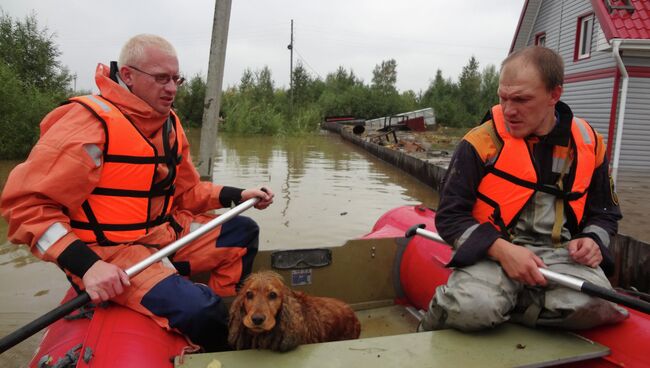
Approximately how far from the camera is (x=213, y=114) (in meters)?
5.64

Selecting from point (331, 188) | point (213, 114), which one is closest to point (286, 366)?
point (213, 114)

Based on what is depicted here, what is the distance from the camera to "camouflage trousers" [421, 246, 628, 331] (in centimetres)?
185

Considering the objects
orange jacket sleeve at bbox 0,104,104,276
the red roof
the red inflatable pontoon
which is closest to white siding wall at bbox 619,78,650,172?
the red roof

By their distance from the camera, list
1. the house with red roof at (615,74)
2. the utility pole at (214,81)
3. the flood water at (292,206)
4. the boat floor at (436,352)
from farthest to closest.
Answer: the house with red roof at (615,74)
the utility pole at (214,81)
the flood water at (292,206)
the boat floor at (436,352)

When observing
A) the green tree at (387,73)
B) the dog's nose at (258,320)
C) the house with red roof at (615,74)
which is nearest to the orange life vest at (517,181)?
the dog's nose at (258,320)

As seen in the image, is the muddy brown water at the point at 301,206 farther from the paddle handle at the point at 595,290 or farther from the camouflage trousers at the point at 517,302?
the paddle handle at the point at 595,290

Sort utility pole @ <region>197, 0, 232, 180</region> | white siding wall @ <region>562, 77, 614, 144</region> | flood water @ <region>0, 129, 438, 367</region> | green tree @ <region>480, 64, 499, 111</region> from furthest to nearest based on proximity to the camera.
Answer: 1. green tree @ <region>480, 64, 499, 111</region>
2. white siding wall @ <region>562, 77, 614, 144</region>
3. utility pole @ <region>197, 0, 232, 180</region>
4. flood water @ <region>0, 129, 438, 367</region>

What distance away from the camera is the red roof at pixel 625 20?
10274 millimetres

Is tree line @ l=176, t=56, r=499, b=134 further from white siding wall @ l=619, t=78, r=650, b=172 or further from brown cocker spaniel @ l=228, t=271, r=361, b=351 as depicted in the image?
brown cocker spaniel @ l=228, t=271, r=361, b=351

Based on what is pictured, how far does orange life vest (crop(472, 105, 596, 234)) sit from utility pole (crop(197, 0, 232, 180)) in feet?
13.0

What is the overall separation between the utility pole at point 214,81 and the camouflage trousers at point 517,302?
13.1 ft

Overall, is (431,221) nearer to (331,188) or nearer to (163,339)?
(163,339)

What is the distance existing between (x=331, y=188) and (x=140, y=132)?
7.69 metres

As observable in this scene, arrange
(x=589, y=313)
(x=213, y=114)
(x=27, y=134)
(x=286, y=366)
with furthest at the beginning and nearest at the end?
(x=27, y=134) < (x=213, y=114) < (x=589, y=313) < (x=286, y=366)
